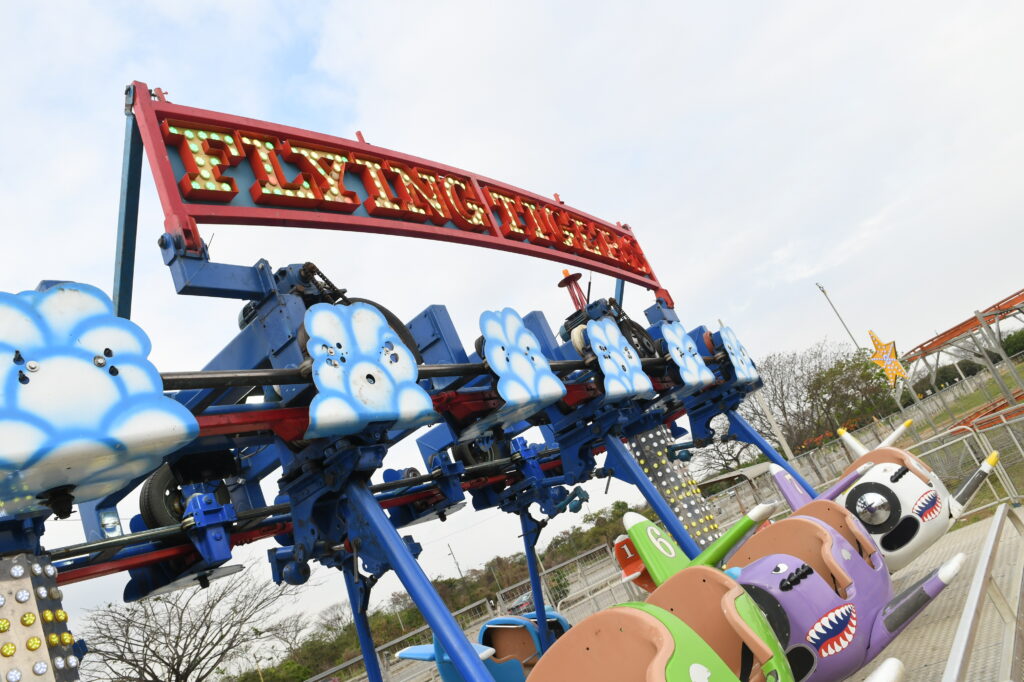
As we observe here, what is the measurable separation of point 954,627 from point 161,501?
6318 mm

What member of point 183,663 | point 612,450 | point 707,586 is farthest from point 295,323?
point 183,663

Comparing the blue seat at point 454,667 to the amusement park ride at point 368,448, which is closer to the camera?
the amusement park ride at point 368,448

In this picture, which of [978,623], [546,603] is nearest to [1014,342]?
[546,603]

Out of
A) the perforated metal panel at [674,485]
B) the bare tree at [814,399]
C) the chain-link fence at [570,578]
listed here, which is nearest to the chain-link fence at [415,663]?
the chain-link fence at [570,578]

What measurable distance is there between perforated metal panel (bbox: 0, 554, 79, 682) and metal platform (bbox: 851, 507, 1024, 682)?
150 inches

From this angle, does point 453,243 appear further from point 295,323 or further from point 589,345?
point 295,323

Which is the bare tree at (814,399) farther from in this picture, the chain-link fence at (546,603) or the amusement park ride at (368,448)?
the amusement park ride at (368,448)

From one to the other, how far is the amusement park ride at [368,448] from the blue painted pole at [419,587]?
16 mm

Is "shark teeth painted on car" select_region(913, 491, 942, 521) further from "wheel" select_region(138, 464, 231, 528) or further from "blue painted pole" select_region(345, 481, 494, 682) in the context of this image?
"wheel" select_region(138, 464, 231, 528)

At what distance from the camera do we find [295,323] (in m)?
4.28

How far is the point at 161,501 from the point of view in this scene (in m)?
5.72

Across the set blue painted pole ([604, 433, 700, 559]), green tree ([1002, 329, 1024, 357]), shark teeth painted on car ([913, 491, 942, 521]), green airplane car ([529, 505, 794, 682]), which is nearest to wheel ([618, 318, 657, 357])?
blue painted pole ([604, 433, 700, 559])

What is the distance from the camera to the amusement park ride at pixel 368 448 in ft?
9.41

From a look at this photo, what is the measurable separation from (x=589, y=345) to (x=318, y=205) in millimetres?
2781
